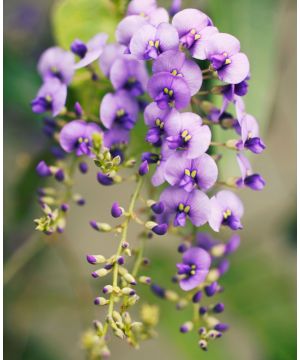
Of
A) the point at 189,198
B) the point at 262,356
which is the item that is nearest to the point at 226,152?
the point at 189,198

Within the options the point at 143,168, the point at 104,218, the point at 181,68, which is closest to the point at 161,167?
the point at 143,168

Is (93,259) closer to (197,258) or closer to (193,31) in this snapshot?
(197,258)

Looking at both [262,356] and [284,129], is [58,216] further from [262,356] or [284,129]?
[284,129]

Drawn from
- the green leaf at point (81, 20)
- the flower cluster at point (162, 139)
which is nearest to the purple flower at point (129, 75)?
the flower cluster at point (162, 139)

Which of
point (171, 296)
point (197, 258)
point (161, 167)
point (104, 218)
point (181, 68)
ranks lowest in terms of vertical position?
point (104, 218)

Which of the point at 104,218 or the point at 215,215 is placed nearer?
the point at 215,215

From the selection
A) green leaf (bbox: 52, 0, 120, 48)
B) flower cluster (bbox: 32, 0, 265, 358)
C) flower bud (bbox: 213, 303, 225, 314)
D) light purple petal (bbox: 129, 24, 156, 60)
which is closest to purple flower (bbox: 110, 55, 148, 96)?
flower cluster (bbox: 32, 0, 265, 358)
